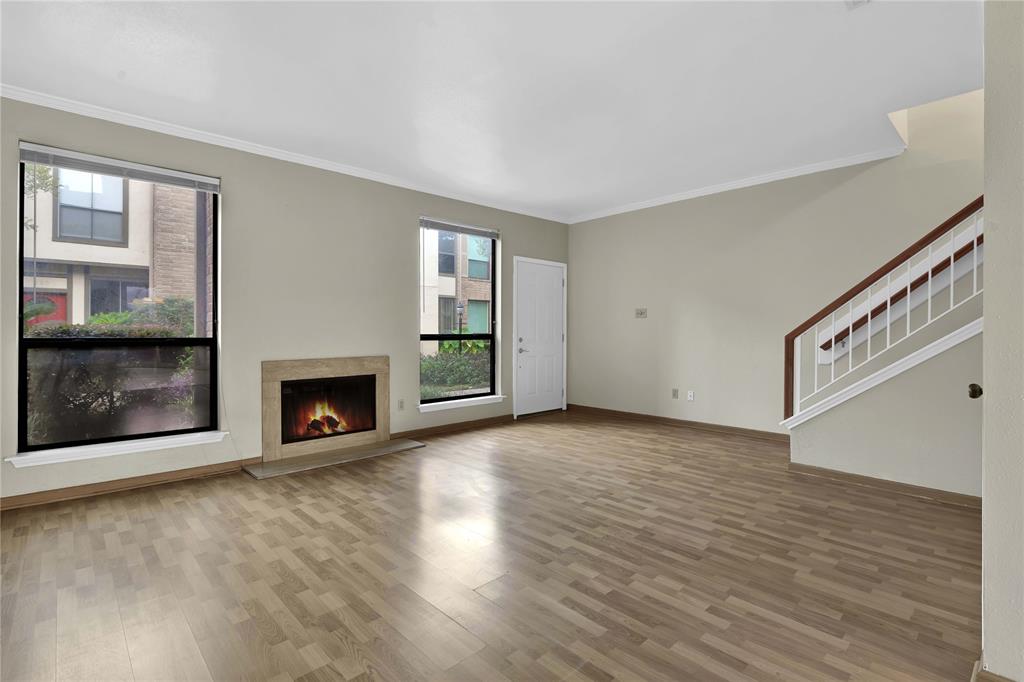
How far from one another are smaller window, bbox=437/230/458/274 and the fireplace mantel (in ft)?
4.47

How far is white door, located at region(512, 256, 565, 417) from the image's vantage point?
6.80m

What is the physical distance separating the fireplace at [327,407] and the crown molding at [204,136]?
2.14 meters

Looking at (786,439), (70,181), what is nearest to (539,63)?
(70,181)

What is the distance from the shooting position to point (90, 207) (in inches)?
147

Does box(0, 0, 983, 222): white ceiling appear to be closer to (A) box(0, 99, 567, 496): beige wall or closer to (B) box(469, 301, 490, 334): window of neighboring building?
(A) box(0, 99, 567, 496): beige wall

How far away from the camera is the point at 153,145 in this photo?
3.95 metres

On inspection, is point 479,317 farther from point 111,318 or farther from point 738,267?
point 111,318

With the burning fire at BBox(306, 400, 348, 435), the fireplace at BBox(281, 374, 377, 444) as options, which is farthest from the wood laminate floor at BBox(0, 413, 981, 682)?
the burning fire at BBox(306, 400, 348, 435)

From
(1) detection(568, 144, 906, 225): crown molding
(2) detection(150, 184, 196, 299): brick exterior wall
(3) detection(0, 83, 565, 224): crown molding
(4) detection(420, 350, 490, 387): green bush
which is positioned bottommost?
(4) detection(420, 350, 490, 387): green bush

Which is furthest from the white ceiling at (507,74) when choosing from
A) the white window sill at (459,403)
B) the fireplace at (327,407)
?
the white window sill at (459,403)

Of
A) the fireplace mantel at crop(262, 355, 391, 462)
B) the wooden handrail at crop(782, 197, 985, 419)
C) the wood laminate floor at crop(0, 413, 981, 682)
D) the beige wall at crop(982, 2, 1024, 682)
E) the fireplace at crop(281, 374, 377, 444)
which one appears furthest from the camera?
the fireplace at crop(281, 374, 377, 444)

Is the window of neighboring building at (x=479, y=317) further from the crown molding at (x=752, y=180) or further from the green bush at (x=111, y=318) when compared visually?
the green bush at (x=111, y=318)

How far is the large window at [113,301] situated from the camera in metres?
3.53

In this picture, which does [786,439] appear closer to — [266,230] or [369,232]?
[369,232]
